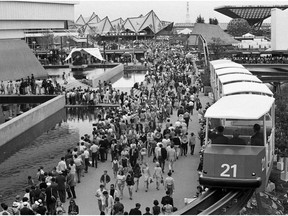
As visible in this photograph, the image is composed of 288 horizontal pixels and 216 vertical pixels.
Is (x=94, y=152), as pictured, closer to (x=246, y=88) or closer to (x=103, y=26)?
(x=246, y=88)

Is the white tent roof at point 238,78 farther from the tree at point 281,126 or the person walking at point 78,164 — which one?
the person walking at point 78,164

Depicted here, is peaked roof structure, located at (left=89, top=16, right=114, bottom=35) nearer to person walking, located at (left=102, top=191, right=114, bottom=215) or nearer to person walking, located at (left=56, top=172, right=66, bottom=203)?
person walking, located at (left=56, top=172, right=66, bottom=203)

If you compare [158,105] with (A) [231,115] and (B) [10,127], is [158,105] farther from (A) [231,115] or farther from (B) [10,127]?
(A) [231,115]

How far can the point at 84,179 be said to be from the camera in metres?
17.7

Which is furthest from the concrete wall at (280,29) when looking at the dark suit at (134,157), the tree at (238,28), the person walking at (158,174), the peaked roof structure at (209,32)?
the tree at (238,28)

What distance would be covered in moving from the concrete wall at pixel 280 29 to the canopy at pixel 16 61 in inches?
1051

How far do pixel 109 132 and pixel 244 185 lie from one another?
8.76 m

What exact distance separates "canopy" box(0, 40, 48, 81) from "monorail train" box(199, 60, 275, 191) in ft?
101

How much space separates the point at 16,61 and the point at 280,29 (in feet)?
97.5

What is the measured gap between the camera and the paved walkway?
15.0 meters

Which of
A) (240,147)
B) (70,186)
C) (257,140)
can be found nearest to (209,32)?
(70,186)

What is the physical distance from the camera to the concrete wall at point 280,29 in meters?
60.0

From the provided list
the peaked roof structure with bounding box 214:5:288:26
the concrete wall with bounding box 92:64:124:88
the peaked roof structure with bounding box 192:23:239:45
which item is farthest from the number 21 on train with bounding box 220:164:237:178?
the peaked roof structure with bounding box 214:5:288:26

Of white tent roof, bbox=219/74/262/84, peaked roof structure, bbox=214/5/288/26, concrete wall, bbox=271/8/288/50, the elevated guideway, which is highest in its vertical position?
peaked roof structure, bbox=214/5/288/26
